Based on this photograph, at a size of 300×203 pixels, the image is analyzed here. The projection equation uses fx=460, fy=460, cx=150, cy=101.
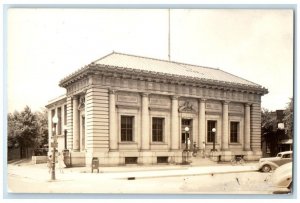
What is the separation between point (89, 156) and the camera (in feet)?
40.2

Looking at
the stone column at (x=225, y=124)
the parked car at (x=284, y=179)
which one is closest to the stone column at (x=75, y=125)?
the stone column at (x=225, y=124)

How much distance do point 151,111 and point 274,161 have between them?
3520mm

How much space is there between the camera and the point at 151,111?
499 inches

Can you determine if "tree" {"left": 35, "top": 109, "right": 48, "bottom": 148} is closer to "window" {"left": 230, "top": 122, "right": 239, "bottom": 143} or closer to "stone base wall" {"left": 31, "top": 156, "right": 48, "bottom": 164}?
"stone base wall" {"left": 31, "top": 156, "right": 48, "bottom": 164}

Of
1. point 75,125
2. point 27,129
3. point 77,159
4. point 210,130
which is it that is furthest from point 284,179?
point 27,129

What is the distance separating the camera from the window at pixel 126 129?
1242 centimetres

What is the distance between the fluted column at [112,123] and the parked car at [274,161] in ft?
12.9

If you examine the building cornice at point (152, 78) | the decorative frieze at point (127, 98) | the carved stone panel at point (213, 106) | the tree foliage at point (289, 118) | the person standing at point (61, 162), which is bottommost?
the person standing at point (61, 162)

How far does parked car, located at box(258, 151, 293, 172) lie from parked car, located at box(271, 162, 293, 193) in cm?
14

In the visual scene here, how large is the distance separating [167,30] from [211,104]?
252cm

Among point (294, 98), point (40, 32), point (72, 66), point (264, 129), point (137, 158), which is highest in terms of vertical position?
point (40, 32)


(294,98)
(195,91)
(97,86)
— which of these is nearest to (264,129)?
(294,98)

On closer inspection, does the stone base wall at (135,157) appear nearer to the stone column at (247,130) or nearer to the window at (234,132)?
the window at (234,132)

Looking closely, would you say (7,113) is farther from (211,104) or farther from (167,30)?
(211,104)
